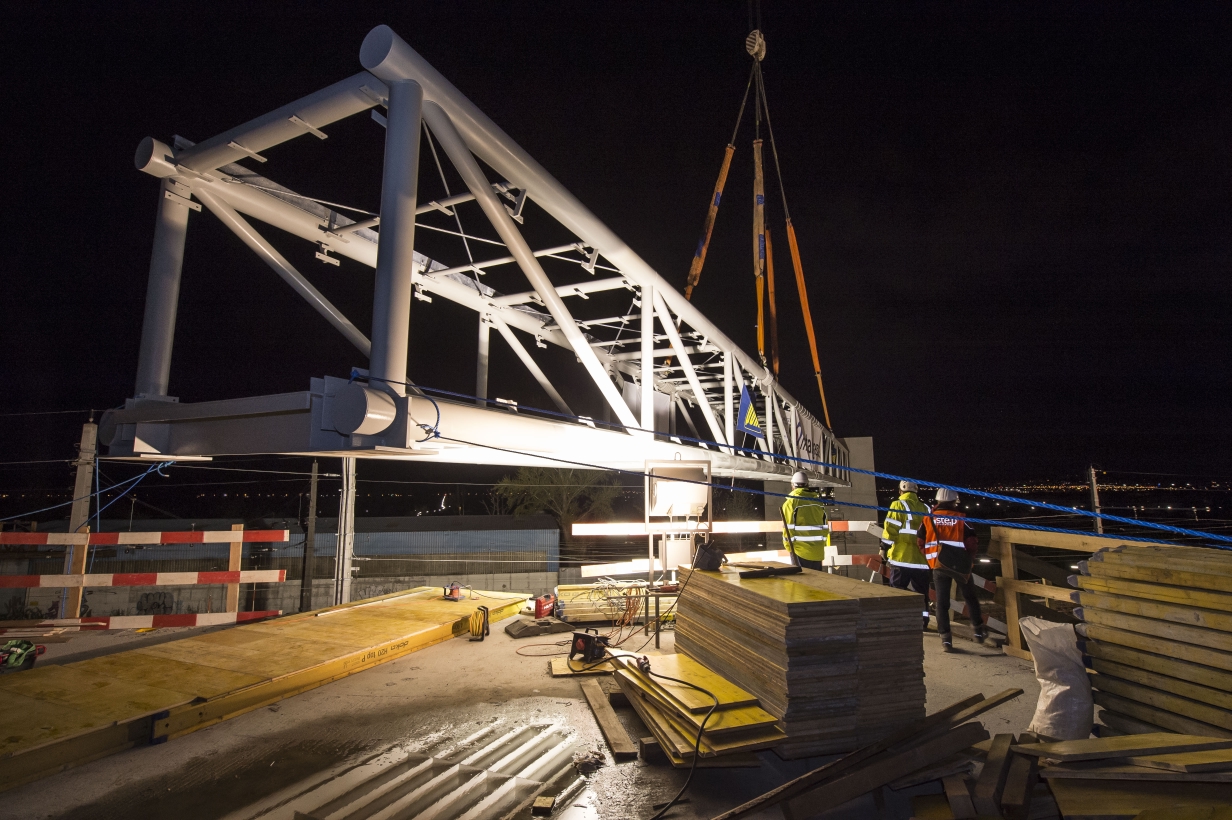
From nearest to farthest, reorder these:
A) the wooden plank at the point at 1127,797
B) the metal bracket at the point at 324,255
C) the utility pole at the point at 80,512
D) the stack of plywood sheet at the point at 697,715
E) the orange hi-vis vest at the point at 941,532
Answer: the wooden plank at the point at 1127,797 < the stack of plywood sheet at the point at 697,715 < the metal bracket at the point at 324,255 < the orange hi-vis vest at the point at 941,532 < the utility pole at the point at 80,512

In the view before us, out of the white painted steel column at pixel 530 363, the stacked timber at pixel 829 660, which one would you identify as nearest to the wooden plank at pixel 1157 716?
the stacked timber at pixel 829 660

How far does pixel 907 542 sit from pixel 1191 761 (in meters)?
3.94

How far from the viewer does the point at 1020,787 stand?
3.05 m

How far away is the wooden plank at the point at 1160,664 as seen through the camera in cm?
364

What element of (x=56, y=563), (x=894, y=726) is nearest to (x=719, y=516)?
(x=56, y=563)

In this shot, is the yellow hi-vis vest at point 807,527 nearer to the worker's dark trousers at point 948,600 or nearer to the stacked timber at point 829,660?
the worker's dark trousers at point 948,600

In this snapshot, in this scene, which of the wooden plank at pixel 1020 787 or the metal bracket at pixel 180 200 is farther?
the metal bracket at pixel 180 200

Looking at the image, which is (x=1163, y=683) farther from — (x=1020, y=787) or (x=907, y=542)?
(x=907, y=542)

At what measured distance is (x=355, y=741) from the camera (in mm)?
4027

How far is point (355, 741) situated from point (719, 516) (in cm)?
3717

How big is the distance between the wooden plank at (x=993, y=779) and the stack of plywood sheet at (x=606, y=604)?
4346 mm

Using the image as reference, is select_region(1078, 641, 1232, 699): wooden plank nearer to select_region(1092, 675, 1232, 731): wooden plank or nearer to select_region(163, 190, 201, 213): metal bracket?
select_region(1092, 675, 1232, 731): wooden plank

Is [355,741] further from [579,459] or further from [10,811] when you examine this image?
[579,459]

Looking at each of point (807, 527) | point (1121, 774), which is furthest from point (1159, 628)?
point (807, 527)
